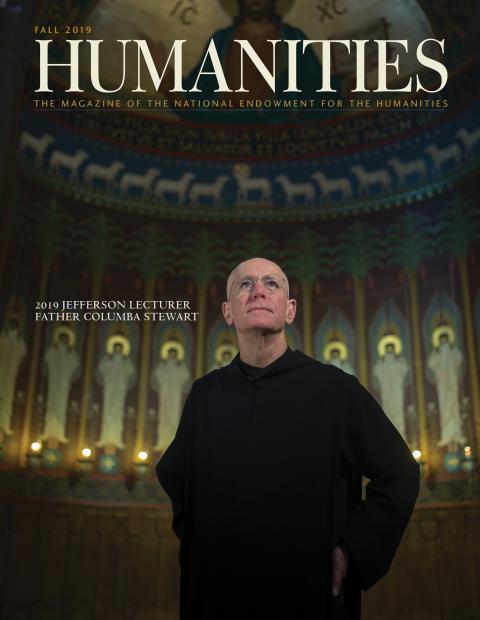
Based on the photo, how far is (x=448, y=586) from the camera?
388 inches

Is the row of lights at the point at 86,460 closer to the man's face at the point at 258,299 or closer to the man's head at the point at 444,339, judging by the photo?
the man's head at the point at 444,339

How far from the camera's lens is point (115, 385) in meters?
11.6

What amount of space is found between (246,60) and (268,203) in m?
2.66

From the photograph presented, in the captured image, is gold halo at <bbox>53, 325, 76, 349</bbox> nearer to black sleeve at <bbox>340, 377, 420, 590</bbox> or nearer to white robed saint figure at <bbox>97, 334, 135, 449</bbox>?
white robed saint figure at <bbox>97, 334, 135, 449</bbox>

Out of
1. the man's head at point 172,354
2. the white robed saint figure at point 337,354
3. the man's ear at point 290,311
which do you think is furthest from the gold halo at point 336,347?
the man's ear at point 290,311

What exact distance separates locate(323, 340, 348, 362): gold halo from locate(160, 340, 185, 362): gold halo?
7.90ft

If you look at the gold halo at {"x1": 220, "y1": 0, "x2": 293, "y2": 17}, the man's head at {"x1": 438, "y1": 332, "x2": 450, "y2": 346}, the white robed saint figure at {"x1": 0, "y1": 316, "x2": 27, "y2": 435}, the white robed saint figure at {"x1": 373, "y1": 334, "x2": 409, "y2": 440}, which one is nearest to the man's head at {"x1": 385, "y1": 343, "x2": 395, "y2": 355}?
the white robed saint figure at {"x1": 373, "y1": 334, "x2": 409, "y2": 440}

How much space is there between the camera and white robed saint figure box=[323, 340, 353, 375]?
38.6 ft

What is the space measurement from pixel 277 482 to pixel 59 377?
899 cm

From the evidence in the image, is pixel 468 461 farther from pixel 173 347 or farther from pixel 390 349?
pixel 173 347

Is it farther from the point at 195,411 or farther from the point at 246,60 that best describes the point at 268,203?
the point at 195,411

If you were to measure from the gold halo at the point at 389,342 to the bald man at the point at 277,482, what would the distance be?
8.71 m

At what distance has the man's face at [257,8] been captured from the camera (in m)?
12.6

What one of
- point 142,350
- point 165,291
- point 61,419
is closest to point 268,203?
point 165,291
